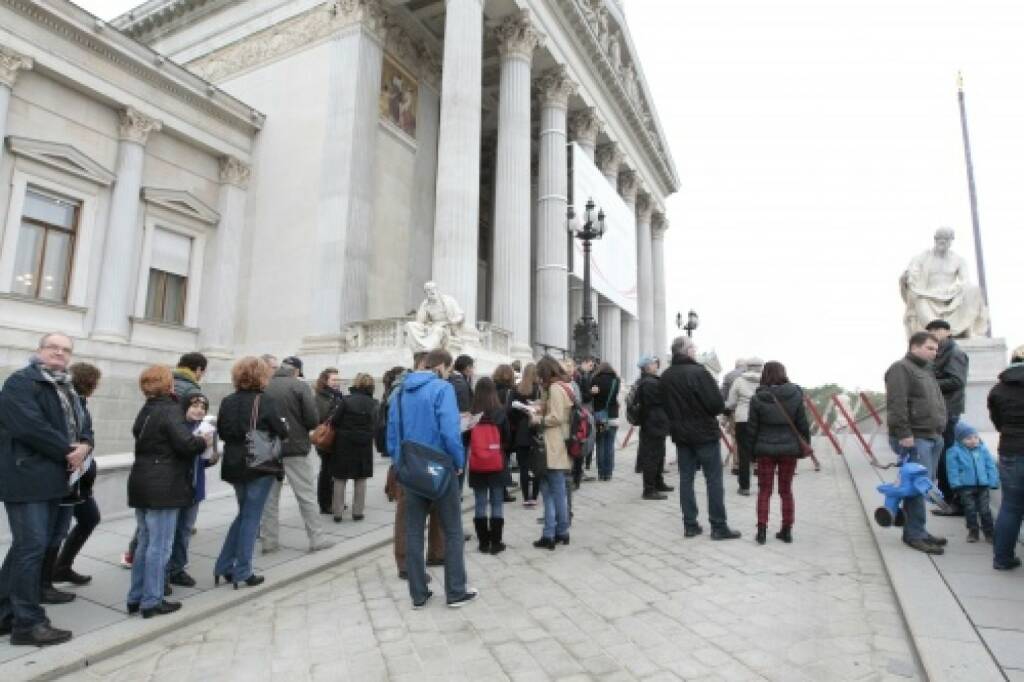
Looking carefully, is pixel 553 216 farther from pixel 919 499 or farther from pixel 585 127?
pixel 919 499

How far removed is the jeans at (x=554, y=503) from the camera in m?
5.65

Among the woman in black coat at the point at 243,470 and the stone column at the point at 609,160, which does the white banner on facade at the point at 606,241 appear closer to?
the stone column at the point at 609,160

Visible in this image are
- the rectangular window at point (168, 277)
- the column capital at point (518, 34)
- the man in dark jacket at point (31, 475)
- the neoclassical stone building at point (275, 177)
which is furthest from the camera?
the column capital at point (518, 34)

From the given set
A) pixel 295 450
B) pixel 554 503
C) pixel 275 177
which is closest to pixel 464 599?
pixel 554 503

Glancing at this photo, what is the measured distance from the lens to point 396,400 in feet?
14.6

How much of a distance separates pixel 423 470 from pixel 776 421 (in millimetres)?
3522

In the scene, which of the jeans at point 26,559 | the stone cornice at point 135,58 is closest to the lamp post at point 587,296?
the jeans at point 26,559

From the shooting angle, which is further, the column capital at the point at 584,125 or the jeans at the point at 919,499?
the column capital at the point at 584,125

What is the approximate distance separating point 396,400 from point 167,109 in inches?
678

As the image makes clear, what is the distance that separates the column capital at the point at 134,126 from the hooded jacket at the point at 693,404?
17.0 metres

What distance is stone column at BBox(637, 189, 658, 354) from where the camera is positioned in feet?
106

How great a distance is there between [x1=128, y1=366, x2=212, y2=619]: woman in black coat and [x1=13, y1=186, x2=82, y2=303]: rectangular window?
13.9m

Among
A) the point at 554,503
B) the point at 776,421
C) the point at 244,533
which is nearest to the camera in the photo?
the point at 244,533

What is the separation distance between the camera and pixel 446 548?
4180 millimetres
